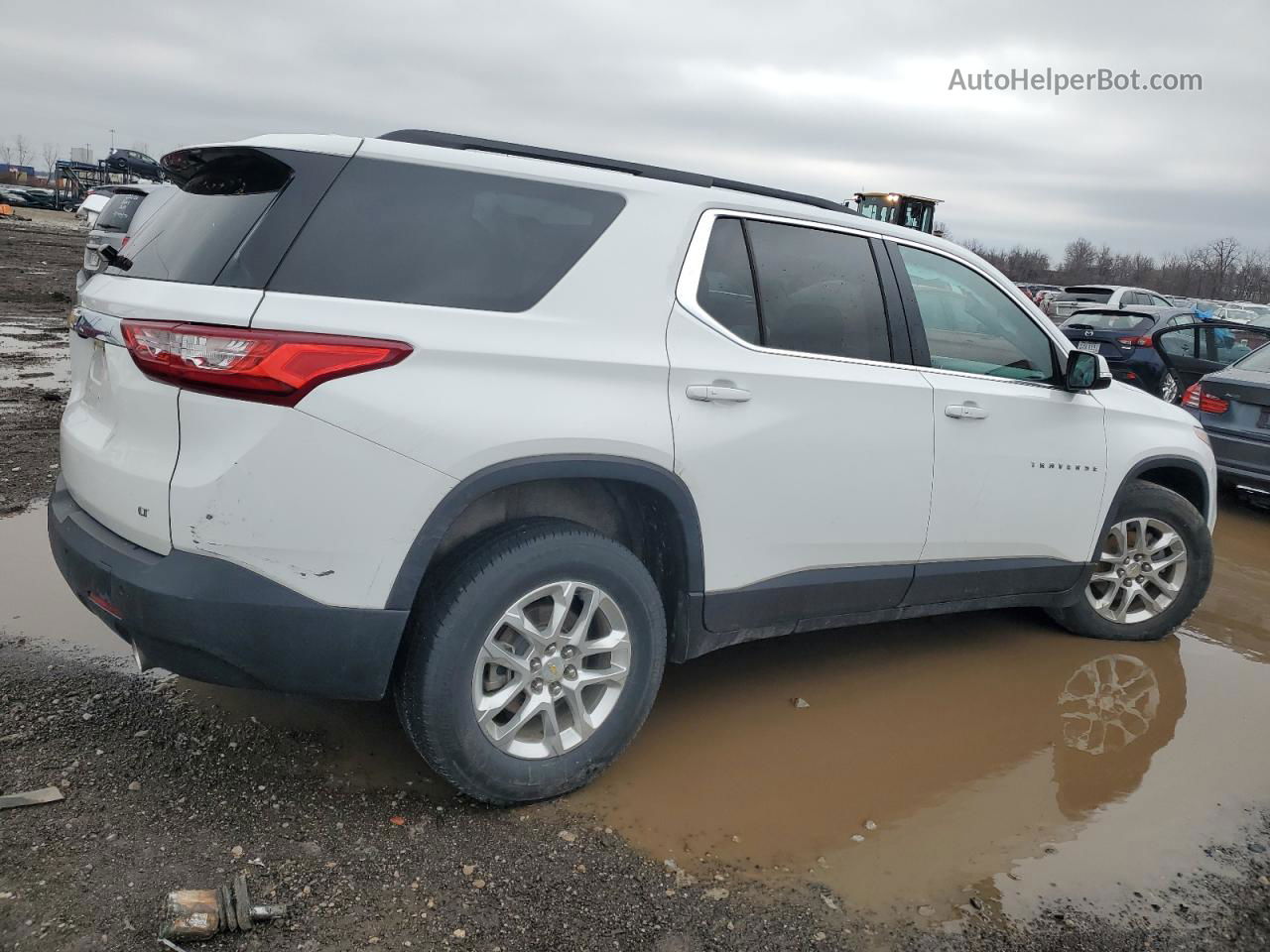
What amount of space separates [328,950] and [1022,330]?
3.44 metres

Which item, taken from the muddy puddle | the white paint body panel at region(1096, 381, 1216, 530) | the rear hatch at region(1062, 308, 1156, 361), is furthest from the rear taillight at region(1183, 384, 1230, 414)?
the rear hatch at region(1062, 308, 1156, 361)

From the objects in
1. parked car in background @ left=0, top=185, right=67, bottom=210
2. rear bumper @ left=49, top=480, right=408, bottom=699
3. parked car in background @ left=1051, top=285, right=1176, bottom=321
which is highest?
parked car in background @ left=0, top=185, right=67, bottom=210

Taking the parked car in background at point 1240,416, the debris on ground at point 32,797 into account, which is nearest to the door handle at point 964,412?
the debris on ground at point 32,797

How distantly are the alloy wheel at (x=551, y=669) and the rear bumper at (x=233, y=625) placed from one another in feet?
1.04

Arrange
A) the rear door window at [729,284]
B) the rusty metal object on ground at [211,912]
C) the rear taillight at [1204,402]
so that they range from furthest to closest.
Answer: the rear taillight at [1204,402] → the rear door window at [729,284] → the rusty metal object on ground at [211,912]

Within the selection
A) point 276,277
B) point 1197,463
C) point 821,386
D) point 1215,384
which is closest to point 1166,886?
point 821,386

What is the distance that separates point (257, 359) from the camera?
243cm

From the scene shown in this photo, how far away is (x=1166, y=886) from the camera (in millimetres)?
2887

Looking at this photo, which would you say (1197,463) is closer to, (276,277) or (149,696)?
(276,277)

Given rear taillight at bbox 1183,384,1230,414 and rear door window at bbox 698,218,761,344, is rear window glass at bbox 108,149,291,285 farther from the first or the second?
rear taillight at bbox 1183,384,1230,414

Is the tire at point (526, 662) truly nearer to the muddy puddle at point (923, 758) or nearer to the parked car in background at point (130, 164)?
the muddy puddle at point (923, 758)

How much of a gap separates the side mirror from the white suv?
0.49m

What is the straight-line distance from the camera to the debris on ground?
9.10 ft

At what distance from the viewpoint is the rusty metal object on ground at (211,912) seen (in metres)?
2.32
